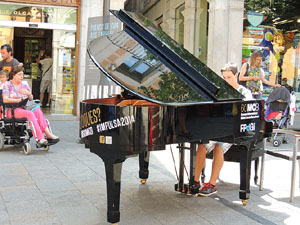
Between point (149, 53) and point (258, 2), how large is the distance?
13.2m

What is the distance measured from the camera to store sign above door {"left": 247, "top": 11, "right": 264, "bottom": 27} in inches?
654

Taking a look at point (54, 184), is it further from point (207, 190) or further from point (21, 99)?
point (21, 99)

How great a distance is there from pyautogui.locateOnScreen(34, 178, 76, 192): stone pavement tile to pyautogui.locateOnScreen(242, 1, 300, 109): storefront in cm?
1157

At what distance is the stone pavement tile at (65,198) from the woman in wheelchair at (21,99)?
2.75m

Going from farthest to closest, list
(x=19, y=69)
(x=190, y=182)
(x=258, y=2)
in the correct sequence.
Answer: (x=258, y=2) < (x=19, y=69) < (x=190, y=182)

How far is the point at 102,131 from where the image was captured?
4.22 meters

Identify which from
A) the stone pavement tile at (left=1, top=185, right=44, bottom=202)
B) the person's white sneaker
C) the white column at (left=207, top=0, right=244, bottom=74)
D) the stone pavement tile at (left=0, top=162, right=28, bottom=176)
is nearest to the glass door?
the white column at (left=207, top=0, right=244, bottom=74)

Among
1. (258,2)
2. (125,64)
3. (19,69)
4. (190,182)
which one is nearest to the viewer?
(125,64)

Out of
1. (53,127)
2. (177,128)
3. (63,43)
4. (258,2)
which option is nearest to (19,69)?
(53,127)

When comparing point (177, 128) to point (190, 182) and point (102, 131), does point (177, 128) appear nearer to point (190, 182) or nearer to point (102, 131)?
point (102, 131)

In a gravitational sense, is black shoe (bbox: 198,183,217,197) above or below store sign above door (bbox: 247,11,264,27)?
below

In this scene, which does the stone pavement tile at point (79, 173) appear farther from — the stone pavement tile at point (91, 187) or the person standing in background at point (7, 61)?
the person standing in background at point (7, 61)

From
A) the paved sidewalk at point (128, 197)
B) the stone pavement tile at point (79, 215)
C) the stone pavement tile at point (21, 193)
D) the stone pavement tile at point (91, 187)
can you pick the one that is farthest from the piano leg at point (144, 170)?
the stone pavement tile at point (21, 193)

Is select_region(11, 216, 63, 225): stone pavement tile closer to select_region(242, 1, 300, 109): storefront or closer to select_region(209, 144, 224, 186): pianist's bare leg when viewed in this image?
select_region(209, 144, 224, 186): pianist's bare leg
